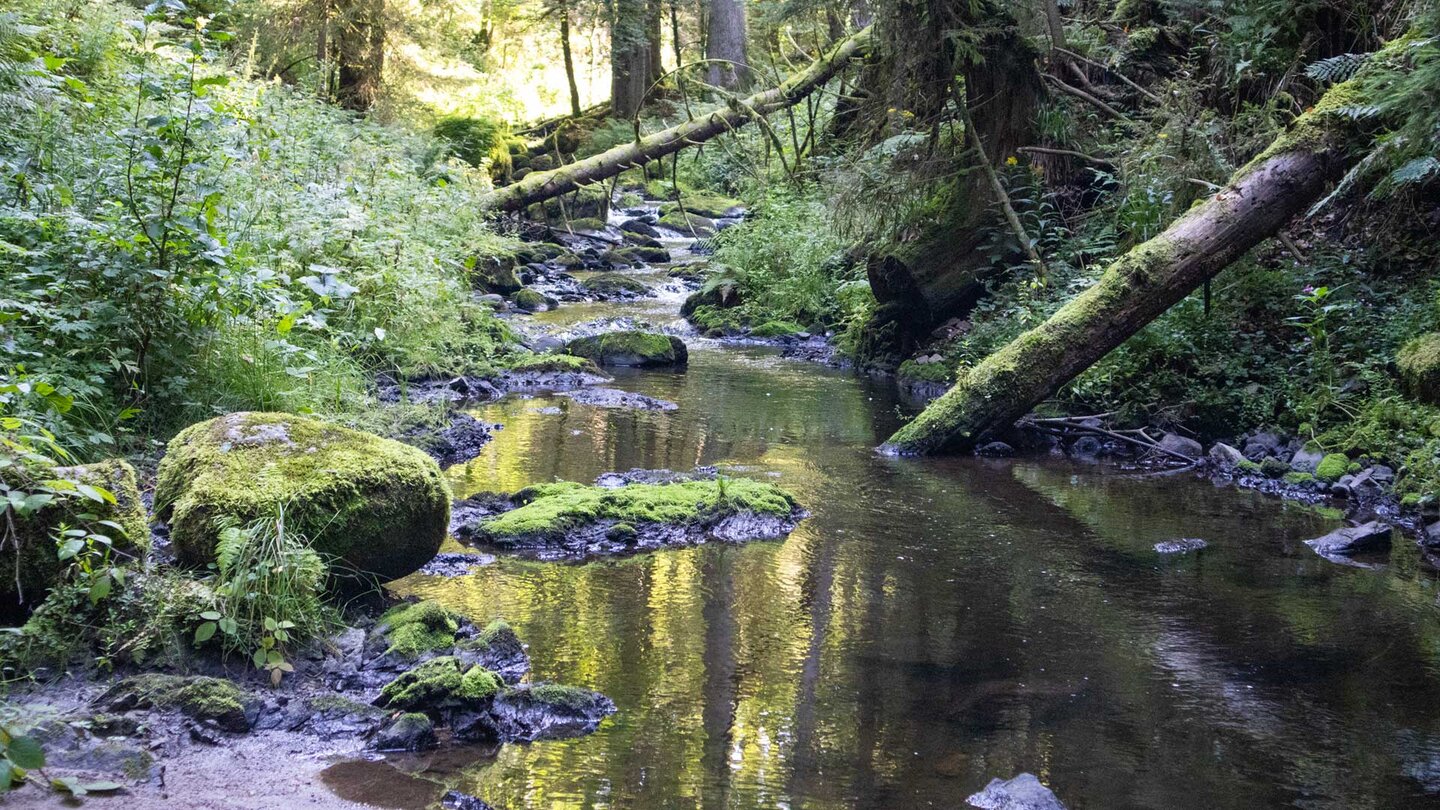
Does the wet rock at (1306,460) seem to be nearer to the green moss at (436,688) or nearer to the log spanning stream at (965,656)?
the log spanning stream at (965,656)

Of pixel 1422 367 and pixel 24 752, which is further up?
pixel 1422 367

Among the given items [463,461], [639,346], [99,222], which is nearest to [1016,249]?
[639,346]

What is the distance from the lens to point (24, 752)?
2.96 metres

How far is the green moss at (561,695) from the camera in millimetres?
4492

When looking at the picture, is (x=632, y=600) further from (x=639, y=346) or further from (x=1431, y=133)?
(x=639, y=346)

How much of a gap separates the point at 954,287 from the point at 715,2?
1642cm

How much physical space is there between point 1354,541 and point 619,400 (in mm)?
6850

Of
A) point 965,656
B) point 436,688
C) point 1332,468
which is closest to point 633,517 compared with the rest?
point 965,656

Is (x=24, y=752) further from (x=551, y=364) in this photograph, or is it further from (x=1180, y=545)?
(x=551, y=364)

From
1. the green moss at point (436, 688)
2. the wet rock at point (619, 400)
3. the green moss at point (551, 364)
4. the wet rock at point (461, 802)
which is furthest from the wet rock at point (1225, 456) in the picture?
the wet rock at point (461, 802)

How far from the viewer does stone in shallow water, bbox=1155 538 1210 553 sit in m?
7.12

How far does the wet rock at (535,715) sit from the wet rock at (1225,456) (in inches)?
262

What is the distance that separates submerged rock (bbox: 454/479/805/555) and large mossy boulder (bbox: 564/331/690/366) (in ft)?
20.7

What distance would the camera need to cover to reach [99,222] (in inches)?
250
